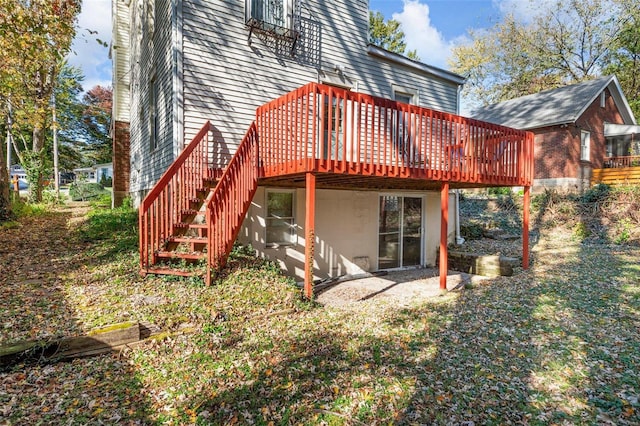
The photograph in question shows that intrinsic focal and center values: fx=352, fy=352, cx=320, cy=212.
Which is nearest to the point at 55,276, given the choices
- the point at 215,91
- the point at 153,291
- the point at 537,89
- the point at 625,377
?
the point at 153,291

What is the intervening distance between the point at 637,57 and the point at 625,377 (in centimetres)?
2870

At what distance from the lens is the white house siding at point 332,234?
734cm

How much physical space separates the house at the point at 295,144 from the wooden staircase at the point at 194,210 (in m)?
0.03

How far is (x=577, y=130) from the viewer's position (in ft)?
58.1

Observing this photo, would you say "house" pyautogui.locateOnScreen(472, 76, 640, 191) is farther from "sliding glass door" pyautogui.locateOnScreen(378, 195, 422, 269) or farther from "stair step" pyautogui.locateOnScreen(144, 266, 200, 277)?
"stair step" pyautogui.locateOnScreen(144, 266, 200, 277)

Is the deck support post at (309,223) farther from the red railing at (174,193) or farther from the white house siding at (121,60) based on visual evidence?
the white house siding at (121,60)

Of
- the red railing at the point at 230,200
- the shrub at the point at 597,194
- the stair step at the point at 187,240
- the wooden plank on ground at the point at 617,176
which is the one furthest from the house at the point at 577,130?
the stair step at the point at 187,240

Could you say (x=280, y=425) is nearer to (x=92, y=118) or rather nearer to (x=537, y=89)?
(x=537, y=89)

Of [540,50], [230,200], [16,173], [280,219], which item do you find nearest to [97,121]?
[16,173]

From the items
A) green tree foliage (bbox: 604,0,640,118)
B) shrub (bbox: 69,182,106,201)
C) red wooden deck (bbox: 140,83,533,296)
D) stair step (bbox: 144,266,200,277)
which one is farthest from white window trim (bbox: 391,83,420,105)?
green tree foliage (bbox: 604,0,640,118)

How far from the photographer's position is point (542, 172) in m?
18.4

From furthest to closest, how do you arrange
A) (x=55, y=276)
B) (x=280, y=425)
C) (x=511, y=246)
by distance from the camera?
(x=511, y=246), (x=55, y=276), (x=280, y=425)

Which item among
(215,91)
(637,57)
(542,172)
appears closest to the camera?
(215,91)

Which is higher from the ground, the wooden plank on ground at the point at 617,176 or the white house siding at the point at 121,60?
the white house siding at the point at 121,60
